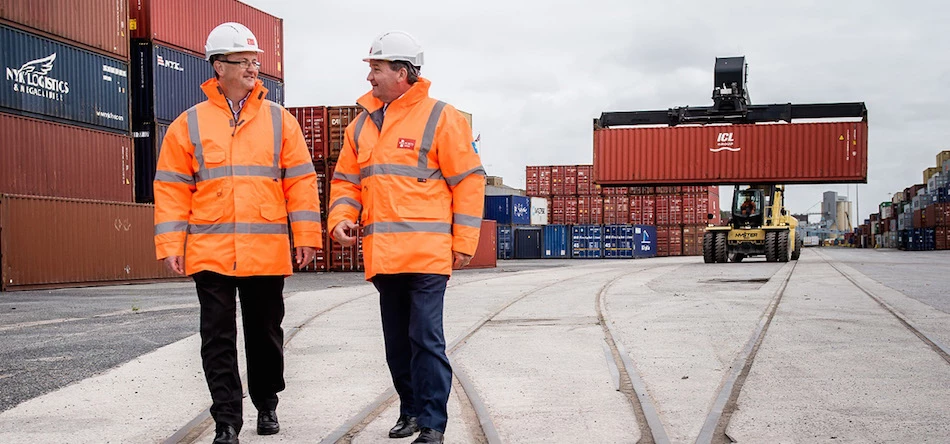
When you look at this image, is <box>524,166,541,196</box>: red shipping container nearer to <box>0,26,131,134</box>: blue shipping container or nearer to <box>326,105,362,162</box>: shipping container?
<box>326,105,362,162</box>: shipping container

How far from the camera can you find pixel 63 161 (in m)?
20.0

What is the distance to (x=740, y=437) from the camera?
4.16 metres

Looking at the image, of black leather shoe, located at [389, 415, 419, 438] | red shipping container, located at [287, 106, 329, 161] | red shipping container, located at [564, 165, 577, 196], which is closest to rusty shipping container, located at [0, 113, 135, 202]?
red shipping container, located at [287, 106, 329, 161]

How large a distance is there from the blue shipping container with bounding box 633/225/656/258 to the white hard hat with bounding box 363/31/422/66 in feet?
155

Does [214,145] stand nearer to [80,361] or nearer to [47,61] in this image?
[80,361]

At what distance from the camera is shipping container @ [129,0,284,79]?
75.2ft

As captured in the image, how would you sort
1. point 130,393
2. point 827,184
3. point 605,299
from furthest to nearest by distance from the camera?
1. point 827,184
2. point 605,299
3. point 130,393

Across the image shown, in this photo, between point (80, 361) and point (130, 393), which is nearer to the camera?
point (130, 393)

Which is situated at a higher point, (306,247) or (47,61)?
(47,61)

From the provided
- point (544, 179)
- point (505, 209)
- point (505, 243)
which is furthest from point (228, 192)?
point (544, 179)

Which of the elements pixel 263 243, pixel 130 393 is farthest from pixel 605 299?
pixel 263 243

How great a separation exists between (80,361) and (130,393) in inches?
71.3

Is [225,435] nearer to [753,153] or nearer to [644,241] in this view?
[753,153]

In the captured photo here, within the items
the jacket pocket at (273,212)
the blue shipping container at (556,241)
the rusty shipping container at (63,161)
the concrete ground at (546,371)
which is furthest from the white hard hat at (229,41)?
the blue shipping container at (556,241)
